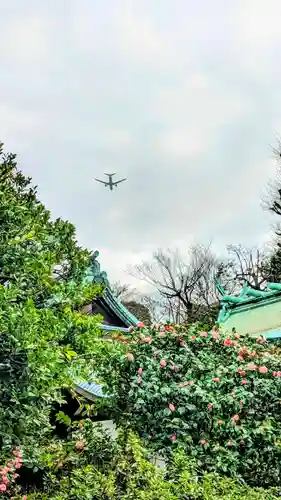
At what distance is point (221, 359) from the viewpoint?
480 cm

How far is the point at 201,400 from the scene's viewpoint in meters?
4.32

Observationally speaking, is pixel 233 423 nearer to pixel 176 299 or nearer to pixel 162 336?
pixel 162 336

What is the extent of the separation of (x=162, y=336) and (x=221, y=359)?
Result: 2.19ft

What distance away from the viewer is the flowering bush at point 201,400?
4289mm

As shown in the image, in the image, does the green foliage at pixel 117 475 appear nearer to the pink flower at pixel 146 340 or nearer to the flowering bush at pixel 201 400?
the flowering bush at pixel 201 400

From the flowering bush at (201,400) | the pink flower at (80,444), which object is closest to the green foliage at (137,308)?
the flowering bush at (201,400)

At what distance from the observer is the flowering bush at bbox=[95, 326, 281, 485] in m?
4.29

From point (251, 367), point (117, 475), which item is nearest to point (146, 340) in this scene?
point (251, 367)

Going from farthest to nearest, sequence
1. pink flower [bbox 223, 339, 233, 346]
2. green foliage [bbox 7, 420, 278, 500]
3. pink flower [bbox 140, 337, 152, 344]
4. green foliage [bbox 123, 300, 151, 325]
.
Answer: green foliage [bbox 123, 300, 151, 325] → pink flower [bbox 223, 339, 233, 346] → pink flower [bbox 140, 337, 152, 344] → green foliage [bbox 7, 420, 278, 500]

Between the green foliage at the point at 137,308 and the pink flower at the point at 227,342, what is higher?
the green foliage at the point at 137,308

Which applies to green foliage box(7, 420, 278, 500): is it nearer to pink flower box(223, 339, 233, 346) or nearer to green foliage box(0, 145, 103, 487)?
green foliage box(0, 145, 103, 487)

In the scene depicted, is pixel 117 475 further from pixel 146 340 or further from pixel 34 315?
pixel 34 315

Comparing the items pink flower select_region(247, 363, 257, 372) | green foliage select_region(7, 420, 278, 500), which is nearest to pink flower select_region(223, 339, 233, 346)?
pink flower select_region(247, 363, 257, 372)

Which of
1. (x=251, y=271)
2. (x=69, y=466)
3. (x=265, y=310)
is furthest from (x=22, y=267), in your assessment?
(x=251, y=271)
